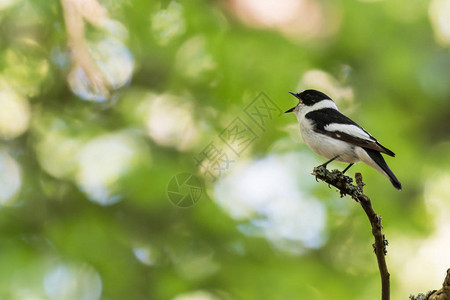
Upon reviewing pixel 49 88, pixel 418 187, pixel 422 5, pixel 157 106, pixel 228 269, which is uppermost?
pixel 422 5

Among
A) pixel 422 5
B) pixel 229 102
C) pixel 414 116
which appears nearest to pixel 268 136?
pixel 229 102

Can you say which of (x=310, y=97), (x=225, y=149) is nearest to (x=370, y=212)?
(x=310, y=97)

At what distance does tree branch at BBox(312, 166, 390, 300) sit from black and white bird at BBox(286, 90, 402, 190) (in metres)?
0.35

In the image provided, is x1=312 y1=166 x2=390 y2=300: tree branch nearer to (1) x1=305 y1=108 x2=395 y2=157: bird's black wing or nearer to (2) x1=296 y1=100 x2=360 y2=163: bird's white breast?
(1) x1=305 y1=108 x2=395 y2=157: bird's black wing

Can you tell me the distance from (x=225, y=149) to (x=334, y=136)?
1785 mm

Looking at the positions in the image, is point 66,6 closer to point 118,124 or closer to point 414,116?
point 118,124

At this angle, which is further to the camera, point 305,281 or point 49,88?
point 49,88

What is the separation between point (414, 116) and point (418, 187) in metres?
0.83

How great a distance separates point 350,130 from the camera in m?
3.02

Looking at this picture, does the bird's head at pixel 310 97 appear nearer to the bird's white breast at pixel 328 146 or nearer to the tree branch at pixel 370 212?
the bird's white breast at pixel 328 146

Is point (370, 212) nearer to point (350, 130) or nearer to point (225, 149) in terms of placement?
point (350, 130)

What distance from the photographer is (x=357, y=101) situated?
5434 mm

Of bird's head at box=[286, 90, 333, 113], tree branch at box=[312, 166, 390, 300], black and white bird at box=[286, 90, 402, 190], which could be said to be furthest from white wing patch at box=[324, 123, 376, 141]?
tree branch at box=[312, 166, 390, 300]

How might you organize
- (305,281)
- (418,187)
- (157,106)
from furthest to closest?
1. (157,106)
2. (418,187)
3. (305,281)
